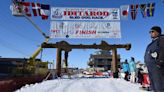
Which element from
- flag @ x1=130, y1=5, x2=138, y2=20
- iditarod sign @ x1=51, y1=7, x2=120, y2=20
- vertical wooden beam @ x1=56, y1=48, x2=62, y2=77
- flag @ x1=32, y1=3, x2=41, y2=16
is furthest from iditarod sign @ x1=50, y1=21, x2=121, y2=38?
vertical wooden beam @ x1=56, y1=48, x2=62, y2=77

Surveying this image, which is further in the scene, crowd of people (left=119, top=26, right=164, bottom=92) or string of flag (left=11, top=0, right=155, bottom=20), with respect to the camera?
string of flag (left=11, top=0, right=155, bottom=20)

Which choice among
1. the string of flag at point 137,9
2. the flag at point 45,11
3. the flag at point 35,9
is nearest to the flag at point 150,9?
the string of flag at point 137,9

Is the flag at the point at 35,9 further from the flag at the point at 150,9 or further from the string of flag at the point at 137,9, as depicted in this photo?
the flag at the point at 150,9

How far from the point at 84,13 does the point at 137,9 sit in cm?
425

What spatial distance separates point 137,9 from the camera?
26719mm

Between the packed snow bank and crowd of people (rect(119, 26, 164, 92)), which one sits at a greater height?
crowd of people (rect(119, 26, 164, 92))

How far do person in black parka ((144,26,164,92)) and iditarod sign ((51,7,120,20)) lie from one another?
21877 millimetres

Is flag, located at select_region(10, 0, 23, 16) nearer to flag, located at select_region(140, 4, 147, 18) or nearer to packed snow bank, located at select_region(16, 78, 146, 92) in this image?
flag, located at select_region(140, 4, 147, 18)

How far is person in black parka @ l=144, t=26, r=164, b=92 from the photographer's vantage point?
13.8 ft

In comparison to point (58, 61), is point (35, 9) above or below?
above

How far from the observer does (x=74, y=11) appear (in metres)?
26.4

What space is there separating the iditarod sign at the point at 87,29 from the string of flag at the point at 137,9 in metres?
1.06

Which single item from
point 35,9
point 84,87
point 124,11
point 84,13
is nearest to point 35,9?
point 35,9

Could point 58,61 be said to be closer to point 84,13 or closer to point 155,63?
point 84,13
